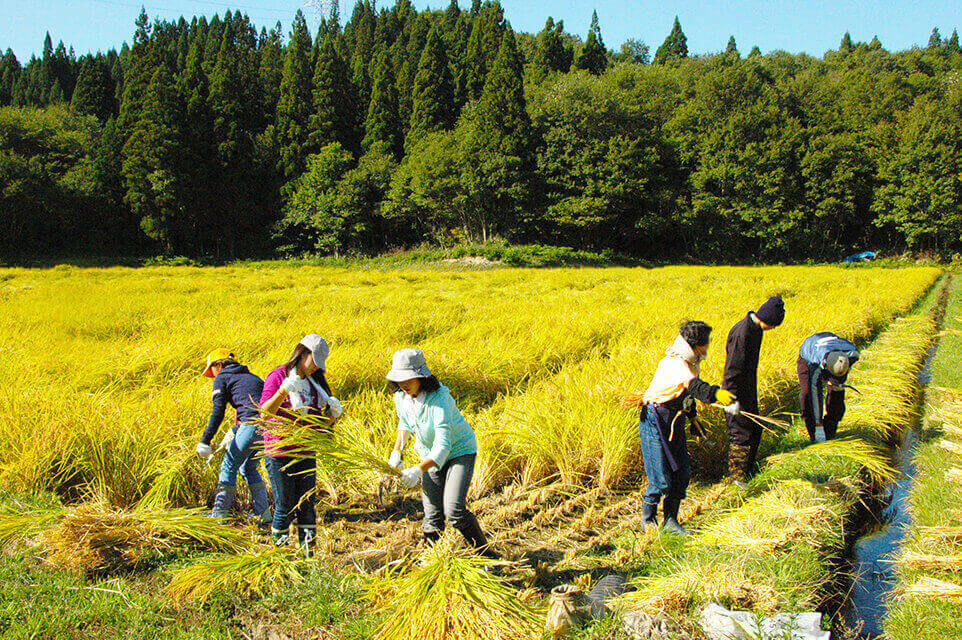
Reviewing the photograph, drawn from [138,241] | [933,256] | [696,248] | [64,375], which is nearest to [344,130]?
[138,241]

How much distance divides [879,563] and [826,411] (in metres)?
1.44

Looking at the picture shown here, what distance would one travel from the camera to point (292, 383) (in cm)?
279

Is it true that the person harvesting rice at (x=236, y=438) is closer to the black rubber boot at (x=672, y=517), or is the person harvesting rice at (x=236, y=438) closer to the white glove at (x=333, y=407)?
the white glove at (x=333, y=407)

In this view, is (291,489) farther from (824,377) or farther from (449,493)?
(824,377)

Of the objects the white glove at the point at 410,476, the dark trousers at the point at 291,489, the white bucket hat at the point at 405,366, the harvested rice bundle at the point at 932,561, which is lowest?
the harvested rice bundle at the point at 932,561

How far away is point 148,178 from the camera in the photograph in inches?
1162

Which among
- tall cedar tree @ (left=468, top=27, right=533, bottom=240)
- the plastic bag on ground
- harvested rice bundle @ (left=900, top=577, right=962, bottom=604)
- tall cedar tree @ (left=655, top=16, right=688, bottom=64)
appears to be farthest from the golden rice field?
tall cedar tree @ (left=655, top=16, right=688, bottom=64)

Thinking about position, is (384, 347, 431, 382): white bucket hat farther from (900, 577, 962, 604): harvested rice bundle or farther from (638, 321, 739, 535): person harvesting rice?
(900, 577, 962, 604): harvested rice bundle

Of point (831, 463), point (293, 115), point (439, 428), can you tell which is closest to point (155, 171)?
point (293, 115)

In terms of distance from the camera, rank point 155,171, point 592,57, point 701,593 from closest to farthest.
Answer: point 701,593 → point 155,171 → point 592,57

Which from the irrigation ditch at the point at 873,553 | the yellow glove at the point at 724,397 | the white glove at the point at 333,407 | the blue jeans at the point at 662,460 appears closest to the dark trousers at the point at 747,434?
the irrigation ditch at the point at 873,553

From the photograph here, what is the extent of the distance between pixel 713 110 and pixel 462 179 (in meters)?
21.0

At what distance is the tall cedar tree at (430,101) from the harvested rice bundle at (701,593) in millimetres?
35420

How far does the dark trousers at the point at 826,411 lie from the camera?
13.6 feet
